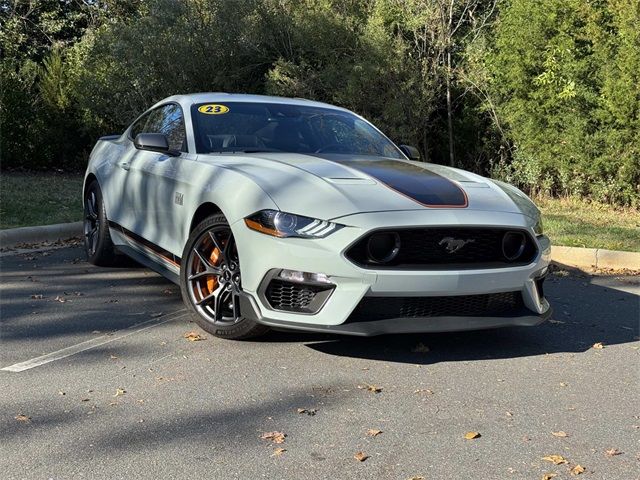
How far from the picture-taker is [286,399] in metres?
3.80

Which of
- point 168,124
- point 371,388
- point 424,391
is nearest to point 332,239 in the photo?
point 371,388

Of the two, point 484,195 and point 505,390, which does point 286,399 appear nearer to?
point 505,390

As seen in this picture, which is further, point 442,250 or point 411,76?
point 411,76

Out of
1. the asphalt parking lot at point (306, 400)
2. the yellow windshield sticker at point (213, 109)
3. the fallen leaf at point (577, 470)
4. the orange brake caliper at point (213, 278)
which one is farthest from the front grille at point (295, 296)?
the yellow windshield sticker at point (213, 109)

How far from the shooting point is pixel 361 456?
3156mm

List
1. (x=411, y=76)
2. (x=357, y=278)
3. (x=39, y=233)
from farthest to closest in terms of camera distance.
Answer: (x=411, y=76)
(x=39, y=233)
(x=357, y=278)

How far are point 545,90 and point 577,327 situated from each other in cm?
719

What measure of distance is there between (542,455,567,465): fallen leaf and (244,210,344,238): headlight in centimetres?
159

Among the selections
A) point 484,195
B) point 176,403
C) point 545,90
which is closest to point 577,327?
point 484,195

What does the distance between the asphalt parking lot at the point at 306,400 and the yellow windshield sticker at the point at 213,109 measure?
1.50m

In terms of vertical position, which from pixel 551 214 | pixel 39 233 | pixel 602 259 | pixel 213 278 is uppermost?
pixel 213 278

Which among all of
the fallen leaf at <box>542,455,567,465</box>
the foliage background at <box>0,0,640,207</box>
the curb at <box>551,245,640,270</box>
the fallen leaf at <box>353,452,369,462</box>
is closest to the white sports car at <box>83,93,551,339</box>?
the fallen leaf at <box>353,452,369,462</box>

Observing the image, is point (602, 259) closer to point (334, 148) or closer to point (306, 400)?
point (334, 148)

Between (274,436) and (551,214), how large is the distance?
8570mm
